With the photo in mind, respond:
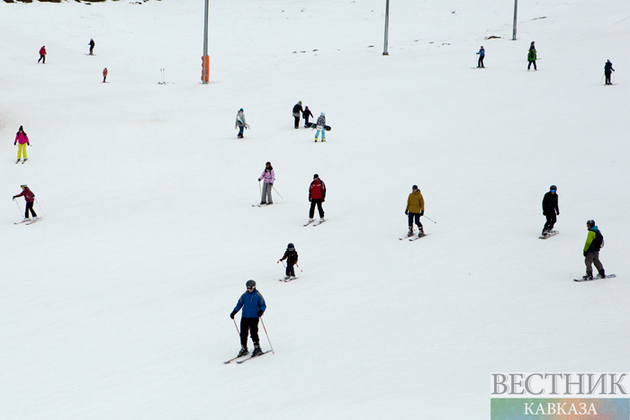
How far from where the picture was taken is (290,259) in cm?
1322

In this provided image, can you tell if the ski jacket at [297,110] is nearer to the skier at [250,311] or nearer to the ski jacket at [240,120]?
the ski jacket at [240,120]

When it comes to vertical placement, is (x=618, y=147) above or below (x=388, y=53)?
below

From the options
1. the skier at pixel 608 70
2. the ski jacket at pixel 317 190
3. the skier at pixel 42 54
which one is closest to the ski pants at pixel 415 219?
the ski jacket at pixel 317 190

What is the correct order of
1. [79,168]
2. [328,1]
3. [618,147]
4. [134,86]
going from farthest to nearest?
1. [328,1]
2. [134,86]
3. [79,168]
4. [618,147]

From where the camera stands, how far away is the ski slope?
8922 millimetres

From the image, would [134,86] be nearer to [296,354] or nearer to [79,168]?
[79,168]

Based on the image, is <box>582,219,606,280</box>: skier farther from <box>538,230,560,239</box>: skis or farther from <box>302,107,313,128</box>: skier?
<box>302,107,313,128</box>: skier

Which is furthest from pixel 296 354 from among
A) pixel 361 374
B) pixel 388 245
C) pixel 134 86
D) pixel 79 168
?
pixel 134 86

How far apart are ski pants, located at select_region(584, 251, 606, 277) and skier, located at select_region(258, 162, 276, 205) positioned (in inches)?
403

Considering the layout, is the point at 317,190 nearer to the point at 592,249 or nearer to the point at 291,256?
the point at 291,256

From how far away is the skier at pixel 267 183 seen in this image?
63.4 feet

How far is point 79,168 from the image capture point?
24.4m

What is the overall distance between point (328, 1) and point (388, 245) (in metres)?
56.7

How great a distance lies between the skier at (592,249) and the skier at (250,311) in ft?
21.4
